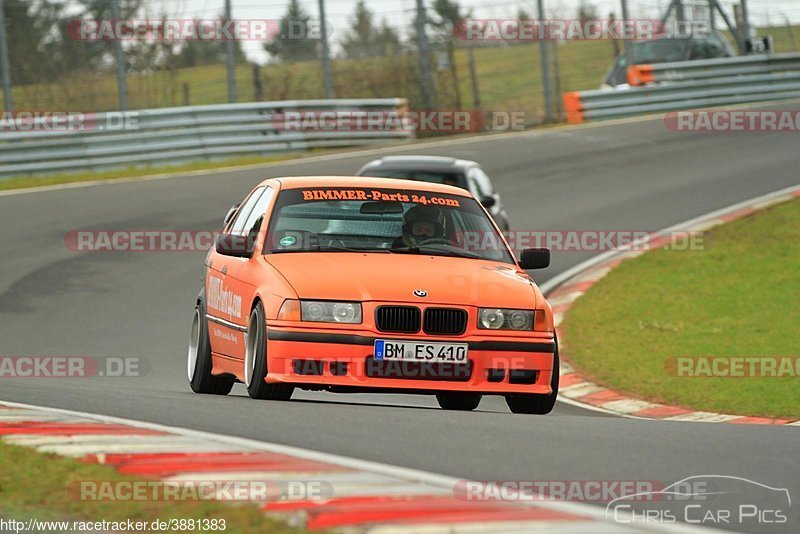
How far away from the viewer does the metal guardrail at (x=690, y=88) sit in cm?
2947

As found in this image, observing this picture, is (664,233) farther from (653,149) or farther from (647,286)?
(653,149)

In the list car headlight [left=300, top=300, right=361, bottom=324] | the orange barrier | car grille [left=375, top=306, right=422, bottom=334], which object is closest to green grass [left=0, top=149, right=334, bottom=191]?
the orange barrier

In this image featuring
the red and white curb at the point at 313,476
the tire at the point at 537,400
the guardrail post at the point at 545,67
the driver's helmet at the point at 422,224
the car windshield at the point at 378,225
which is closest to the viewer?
the red and white curb at the point at 313,476

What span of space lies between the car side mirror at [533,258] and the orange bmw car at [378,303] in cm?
1

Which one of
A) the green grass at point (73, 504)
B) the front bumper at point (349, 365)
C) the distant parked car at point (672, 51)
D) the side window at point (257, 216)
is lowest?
the front bumper at point (349, 365)

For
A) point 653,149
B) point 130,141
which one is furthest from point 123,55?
point 653,149

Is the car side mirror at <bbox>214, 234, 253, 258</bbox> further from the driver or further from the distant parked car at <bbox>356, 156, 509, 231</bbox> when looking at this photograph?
the distant parked car at <bbox>356, 156, 509, 231</bbox>

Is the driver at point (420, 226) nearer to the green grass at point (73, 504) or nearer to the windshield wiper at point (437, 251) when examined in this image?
the windshield wiper at point (437, 251)

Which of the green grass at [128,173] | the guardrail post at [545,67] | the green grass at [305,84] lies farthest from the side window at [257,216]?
the guardrail post at [545,67]

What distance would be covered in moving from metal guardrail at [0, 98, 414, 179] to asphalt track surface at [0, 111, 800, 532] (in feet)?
5.04

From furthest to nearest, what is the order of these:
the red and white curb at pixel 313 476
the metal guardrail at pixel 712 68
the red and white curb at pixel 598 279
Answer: the metal guardrail at pixel 712 68 → the red and white curb at pixel 598 279 → the red and white curb at pixel 313 476

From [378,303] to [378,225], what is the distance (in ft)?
4.05

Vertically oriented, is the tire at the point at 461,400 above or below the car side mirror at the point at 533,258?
below

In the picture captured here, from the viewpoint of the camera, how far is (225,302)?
30.5 feet
